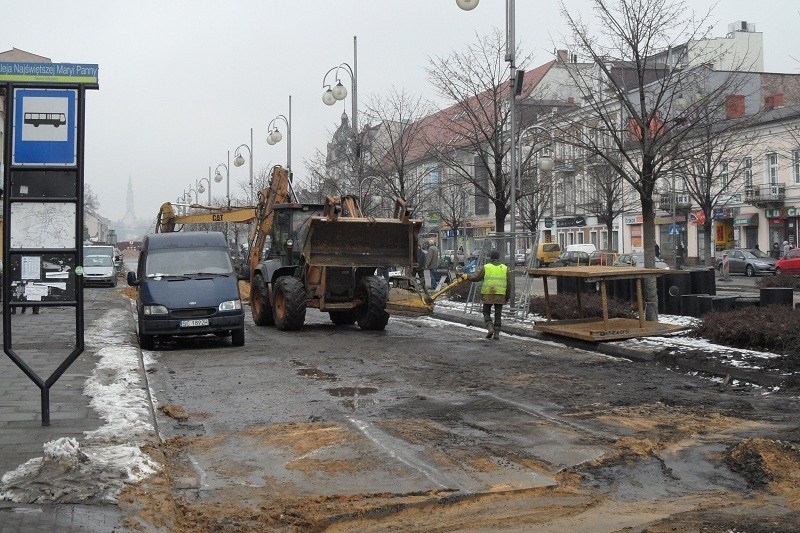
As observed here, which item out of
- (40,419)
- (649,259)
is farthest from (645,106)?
(40,419)

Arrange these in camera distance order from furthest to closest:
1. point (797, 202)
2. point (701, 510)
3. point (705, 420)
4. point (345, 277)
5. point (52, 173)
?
1. point (797, 202)
2. point (345, 277)
3. point (705, 420)
4. point (52, 173)
5. point (701, 510)

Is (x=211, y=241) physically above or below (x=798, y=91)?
below

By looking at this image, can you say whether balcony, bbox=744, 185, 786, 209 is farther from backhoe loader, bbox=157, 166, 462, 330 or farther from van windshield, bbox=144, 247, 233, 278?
van windshield, bbox=144, 247, 233, 278

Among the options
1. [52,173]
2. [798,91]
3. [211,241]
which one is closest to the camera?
[52,173]

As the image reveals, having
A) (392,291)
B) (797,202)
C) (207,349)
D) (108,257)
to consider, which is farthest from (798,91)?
(207,349)

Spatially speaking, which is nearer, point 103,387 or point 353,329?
point 103,387

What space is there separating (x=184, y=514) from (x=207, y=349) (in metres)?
10.7

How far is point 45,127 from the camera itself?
8.43 m

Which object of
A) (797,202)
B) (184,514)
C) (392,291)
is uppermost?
(797,202)

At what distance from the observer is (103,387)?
1094cm

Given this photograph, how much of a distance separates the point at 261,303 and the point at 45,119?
12.9 m

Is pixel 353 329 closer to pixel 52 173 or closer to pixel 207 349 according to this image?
pixel 207 349

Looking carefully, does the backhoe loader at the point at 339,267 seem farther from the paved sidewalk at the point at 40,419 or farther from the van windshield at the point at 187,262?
the paved sidewalk at the point at 40,419

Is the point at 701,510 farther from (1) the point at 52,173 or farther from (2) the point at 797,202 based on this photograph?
(2) the point at 797,202
